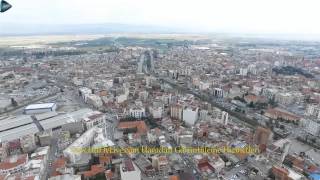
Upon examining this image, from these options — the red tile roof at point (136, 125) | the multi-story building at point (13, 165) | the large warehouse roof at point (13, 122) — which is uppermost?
the large warehouse roof at point (13, 122)

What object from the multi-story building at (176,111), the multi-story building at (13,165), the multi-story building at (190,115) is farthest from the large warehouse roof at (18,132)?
the multi-story building at (190,115)

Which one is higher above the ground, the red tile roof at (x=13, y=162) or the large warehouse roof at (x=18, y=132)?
the large warehouse roof at (x=18, y=132)

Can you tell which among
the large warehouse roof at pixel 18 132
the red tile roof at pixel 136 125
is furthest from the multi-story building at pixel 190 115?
the large warehouse roof at pixel 18 132

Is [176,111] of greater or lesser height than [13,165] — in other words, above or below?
above

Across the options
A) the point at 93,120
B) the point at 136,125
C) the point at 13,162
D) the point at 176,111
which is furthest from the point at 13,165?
the point at 176,111

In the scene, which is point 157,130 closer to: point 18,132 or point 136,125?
point 136,125

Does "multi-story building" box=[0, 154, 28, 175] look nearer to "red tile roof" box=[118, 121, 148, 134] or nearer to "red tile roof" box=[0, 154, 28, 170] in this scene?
"red tile roof" box=[0, 154, 28, 170]

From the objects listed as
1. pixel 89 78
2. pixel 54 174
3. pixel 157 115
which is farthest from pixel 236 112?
pixel 89 78

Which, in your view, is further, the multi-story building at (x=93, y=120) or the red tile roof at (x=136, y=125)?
the multi-story building at (x=93, y=120)

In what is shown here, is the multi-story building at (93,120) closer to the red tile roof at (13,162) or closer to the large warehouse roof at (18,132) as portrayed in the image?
the large warehouse roof at (18,132)

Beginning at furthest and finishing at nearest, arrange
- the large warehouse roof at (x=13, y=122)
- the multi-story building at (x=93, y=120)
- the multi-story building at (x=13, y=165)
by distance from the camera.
Result: the multi-story building at (x=93, y=120) → the large warehouse roof at (x=13, y=122) → the multi-story building at (x=13, y=165)

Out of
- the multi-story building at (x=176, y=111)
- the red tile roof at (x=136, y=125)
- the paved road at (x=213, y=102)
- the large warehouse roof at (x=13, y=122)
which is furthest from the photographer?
the paved road at (x=213, y=102)
